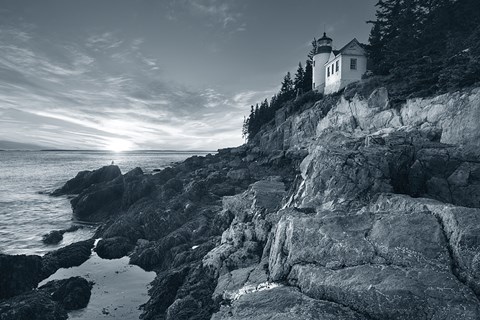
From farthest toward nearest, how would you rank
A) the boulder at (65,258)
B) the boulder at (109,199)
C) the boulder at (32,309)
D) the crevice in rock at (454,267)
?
1. the boulder at (109,199)
2. the boulder at (65,258)
3. the boulder at (32,309)
4. the crevice in rock at (454,267)

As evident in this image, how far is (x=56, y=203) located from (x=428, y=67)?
53183 millimetres

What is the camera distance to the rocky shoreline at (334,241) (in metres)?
8.40

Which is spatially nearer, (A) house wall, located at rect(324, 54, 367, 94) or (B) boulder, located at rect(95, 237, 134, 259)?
(B) boulder, located at rect(95, 237, 134, 259)

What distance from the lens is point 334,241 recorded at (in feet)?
34.4

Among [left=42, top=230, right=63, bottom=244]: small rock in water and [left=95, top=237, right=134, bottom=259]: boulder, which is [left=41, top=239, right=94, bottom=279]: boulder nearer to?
[left=95, top=237, right=134, bottom=259]: boulder

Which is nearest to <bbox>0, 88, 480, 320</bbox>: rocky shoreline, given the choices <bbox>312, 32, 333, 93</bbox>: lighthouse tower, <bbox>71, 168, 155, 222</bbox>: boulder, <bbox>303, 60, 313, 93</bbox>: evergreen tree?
<bbox>71, 168, 155, 222</bbox>: boulder

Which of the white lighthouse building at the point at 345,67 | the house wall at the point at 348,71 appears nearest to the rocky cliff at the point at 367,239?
the house wall at the point at 348,71

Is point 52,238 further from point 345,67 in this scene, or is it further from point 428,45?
point 428,45

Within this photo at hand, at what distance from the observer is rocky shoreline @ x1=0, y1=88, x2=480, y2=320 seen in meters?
8.40

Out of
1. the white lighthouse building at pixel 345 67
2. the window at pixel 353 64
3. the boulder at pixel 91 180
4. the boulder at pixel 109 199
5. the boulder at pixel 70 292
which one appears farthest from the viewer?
the boulder at pixel 91 180

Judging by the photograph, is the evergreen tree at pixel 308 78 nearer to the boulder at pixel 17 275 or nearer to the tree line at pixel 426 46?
the tree line at pixel 426 46

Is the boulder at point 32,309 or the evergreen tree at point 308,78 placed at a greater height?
the evergreen tree at point 308,78

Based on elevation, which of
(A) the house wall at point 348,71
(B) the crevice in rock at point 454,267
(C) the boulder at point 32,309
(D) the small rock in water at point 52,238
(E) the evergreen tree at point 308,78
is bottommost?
(D) the small rock in water at point 52,238

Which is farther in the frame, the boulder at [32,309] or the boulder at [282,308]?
the boulder at [32,309]
